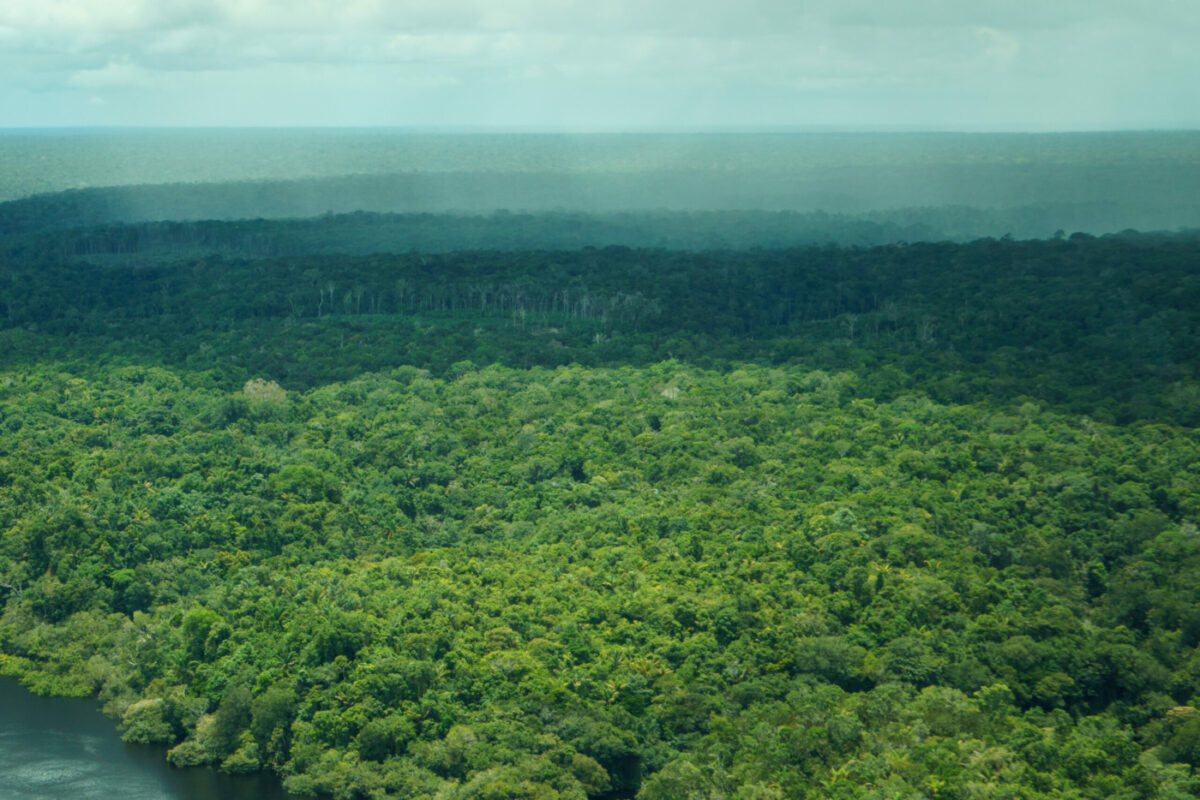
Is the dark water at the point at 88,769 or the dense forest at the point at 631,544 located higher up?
the dense forest at the point at 631,544

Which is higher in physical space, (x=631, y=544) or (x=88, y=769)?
(x=631, y=544)

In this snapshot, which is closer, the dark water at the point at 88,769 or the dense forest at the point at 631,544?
the dense forest at the point at 631,544

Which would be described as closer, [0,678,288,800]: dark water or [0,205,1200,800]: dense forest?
[0,205,1200,800]: dense forest

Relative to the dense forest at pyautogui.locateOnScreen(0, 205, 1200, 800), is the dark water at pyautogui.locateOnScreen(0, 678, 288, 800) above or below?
below

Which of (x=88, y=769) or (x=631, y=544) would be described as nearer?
(x=88, y=769)

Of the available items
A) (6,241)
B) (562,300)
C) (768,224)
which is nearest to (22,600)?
(562,300)
